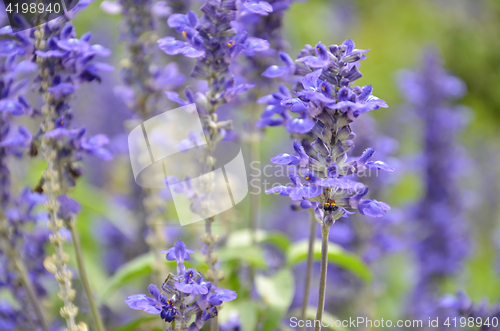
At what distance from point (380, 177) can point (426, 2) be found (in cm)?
636

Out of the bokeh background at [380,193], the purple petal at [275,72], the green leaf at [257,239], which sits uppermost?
the purple petal at [275,72]

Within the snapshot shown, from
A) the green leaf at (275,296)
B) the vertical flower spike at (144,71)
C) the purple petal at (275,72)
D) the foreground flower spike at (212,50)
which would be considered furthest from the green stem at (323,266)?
the vertical flower spike at (144,71)

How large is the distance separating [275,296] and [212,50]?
1.18m

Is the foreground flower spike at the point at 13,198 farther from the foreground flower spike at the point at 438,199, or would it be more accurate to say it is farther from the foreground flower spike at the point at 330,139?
the foreground flower spike at the point at 438,199

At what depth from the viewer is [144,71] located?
2.49m

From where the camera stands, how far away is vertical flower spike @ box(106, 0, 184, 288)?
2.38 m

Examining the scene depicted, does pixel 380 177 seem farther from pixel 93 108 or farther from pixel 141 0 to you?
pixel 93 108

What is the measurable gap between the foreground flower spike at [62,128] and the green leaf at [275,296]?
2.44 feet

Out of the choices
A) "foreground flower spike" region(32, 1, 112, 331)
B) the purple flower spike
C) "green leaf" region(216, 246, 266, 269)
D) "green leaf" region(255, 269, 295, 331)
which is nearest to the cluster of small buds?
"foreground flower spike" region(32, 1, 112, 331)

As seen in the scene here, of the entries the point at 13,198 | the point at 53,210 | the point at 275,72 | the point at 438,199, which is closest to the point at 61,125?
the point at 53,210

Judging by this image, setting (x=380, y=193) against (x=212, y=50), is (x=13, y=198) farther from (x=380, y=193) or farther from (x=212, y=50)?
(x=380, y=193)

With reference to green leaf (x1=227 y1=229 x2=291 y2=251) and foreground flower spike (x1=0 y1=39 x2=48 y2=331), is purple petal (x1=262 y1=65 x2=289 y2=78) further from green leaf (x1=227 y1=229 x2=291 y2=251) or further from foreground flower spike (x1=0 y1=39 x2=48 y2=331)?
green leaf (x1=227 y1=229 x2=291 y2=251)

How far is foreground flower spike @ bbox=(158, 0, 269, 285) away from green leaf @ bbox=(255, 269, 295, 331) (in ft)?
2.01

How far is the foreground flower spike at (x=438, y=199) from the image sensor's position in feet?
12.0
